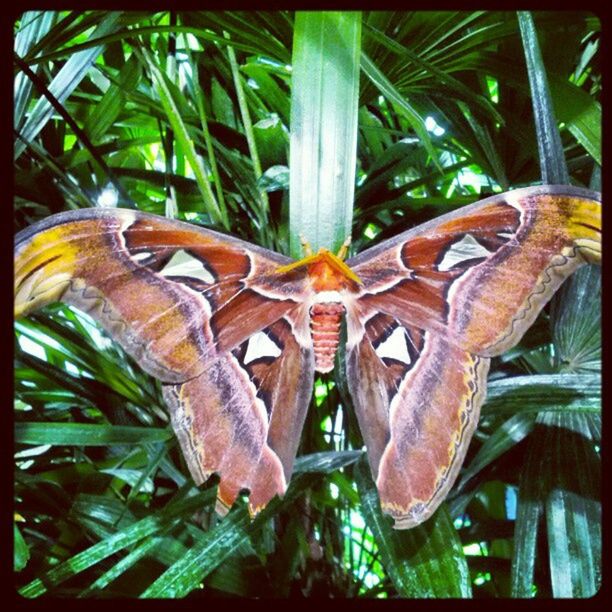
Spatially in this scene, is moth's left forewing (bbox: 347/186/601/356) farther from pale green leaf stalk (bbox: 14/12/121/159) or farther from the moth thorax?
pale green leaf stalk (bbox: 14/12/121/159)

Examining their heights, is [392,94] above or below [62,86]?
below

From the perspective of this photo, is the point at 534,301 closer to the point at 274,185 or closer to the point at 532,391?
the point at 532,391

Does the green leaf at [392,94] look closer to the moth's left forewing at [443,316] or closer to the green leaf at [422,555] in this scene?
the moth's left forewing at [443,316]

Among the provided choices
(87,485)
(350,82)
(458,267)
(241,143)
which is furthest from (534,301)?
(87,485)

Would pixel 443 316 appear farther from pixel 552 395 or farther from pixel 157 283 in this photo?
pixel 157 283

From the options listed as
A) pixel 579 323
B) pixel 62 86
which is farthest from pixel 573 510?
pixel 62 86

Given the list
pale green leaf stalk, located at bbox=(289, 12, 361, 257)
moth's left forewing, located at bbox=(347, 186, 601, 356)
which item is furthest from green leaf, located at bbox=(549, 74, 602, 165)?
pale green leaf stalk, located at bbox=(289, 12, 361, 257)

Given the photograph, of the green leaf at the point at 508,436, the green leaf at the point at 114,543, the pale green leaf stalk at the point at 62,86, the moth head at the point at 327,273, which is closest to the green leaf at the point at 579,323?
the green leaf at the point at 508,436
